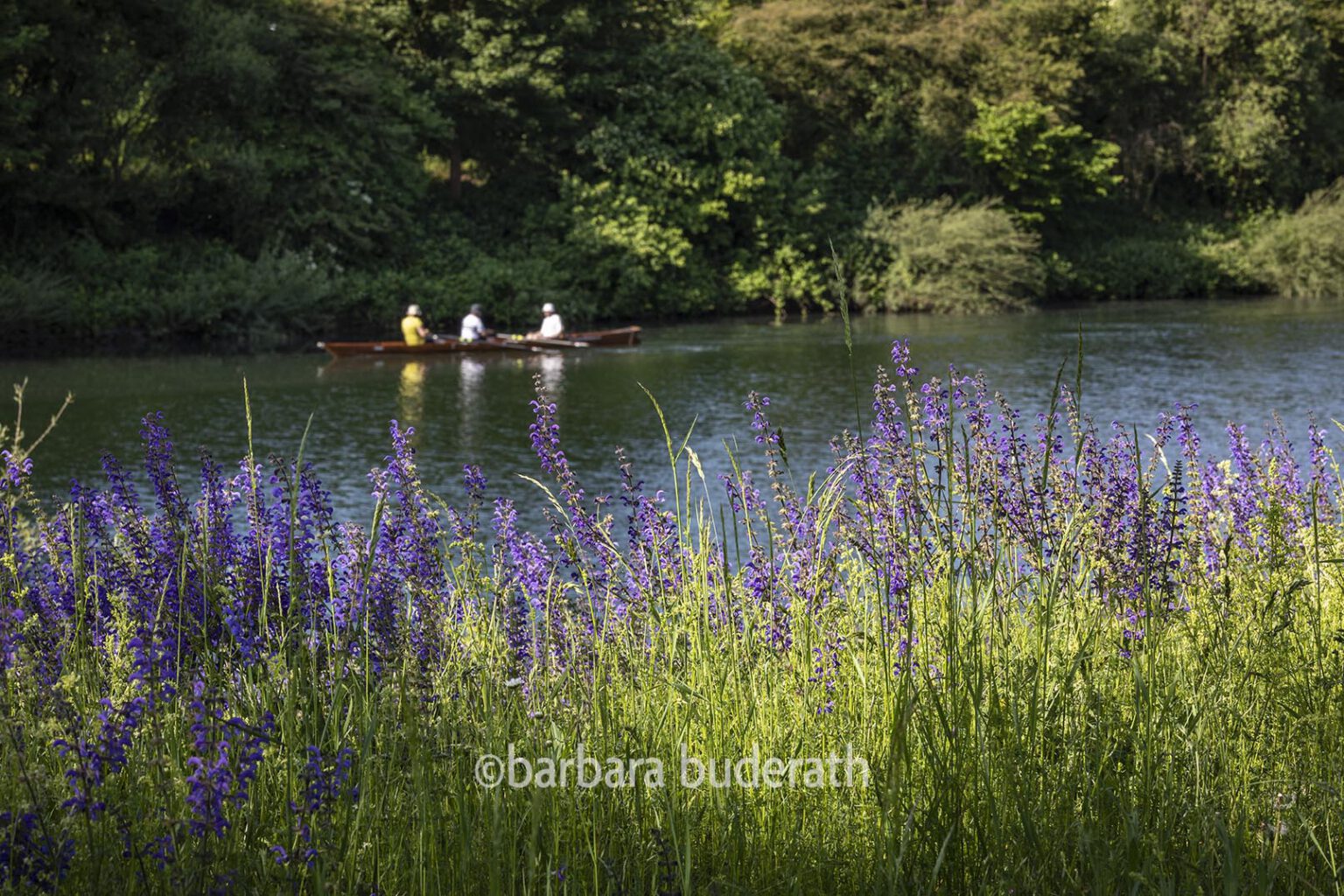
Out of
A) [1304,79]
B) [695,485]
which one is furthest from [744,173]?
[695,485]

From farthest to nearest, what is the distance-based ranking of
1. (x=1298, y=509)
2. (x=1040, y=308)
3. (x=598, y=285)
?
(x=1040, y=308)
(x=598, y=285)
(x=1298, y=509)

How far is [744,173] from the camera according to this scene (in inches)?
Result: 1410

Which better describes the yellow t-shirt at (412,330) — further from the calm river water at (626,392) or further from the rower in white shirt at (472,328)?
the rower in white shirt at (472,328)

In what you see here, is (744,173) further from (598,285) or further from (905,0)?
(905,0)

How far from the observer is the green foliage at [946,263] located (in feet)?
117

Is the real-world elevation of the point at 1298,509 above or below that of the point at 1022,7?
below

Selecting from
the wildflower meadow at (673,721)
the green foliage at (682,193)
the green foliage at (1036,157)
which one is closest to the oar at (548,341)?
the green foliage at (682,193)

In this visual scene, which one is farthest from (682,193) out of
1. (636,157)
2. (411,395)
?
(411,395)

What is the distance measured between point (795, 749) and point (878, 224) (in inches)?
1410

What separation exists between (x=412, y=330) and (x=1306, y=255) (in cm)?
2440

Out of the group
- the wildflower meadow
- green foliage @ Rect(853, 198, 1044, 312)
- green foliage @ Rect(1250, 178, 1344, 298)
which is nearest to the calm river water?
green foliage @ Rect(853, 198, 1044, 312)

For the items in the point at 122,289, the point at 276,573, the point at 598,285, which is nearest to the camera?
the point at 276,573

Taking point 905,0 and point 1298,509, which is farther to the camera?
point 905,0

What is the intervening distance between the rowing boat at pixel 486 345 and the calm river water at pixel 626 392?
0.24m
